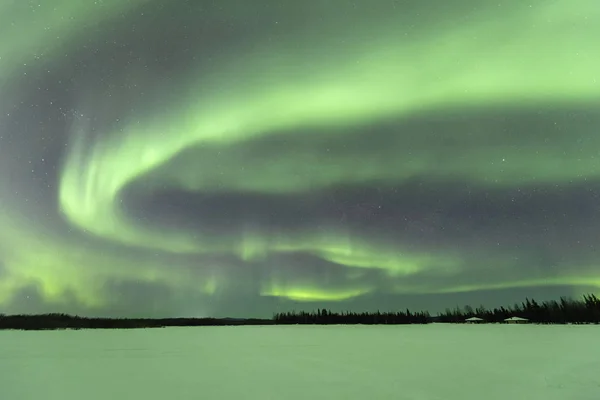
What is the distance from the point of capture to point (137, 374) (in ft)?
42.0

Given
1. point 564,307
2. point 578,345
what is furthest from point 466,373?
point 564,307

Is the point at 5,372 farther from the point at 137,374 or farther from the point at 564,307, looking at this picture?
the point at 564,307

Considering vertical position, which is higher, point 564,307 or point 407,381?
point 564,307

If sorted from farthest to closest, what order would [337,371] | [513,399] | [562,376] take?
[337,371], [562,376], [513,399]

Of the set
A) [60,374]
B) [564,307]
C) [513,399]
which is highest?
[564,307]

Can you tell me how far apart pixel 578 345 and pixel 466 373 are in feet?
41.8

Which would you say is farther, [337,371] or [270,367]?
[270,367]

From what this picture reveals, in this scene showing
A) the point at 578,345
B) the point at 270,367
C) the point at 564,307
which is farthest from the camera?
the point at 564,307

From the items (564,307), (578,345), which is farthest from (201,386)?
(564,307)

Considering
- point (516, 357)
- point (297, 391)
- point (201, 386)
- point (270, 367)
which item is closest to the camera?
point (297, 391)

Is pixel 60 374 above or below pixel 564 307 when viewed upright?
below

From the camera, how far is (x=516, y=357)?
664 inches

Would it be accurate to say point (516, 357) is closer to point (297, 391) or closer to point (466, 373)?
point (466, 373)

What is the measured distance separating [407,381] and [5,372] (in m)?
11.3
